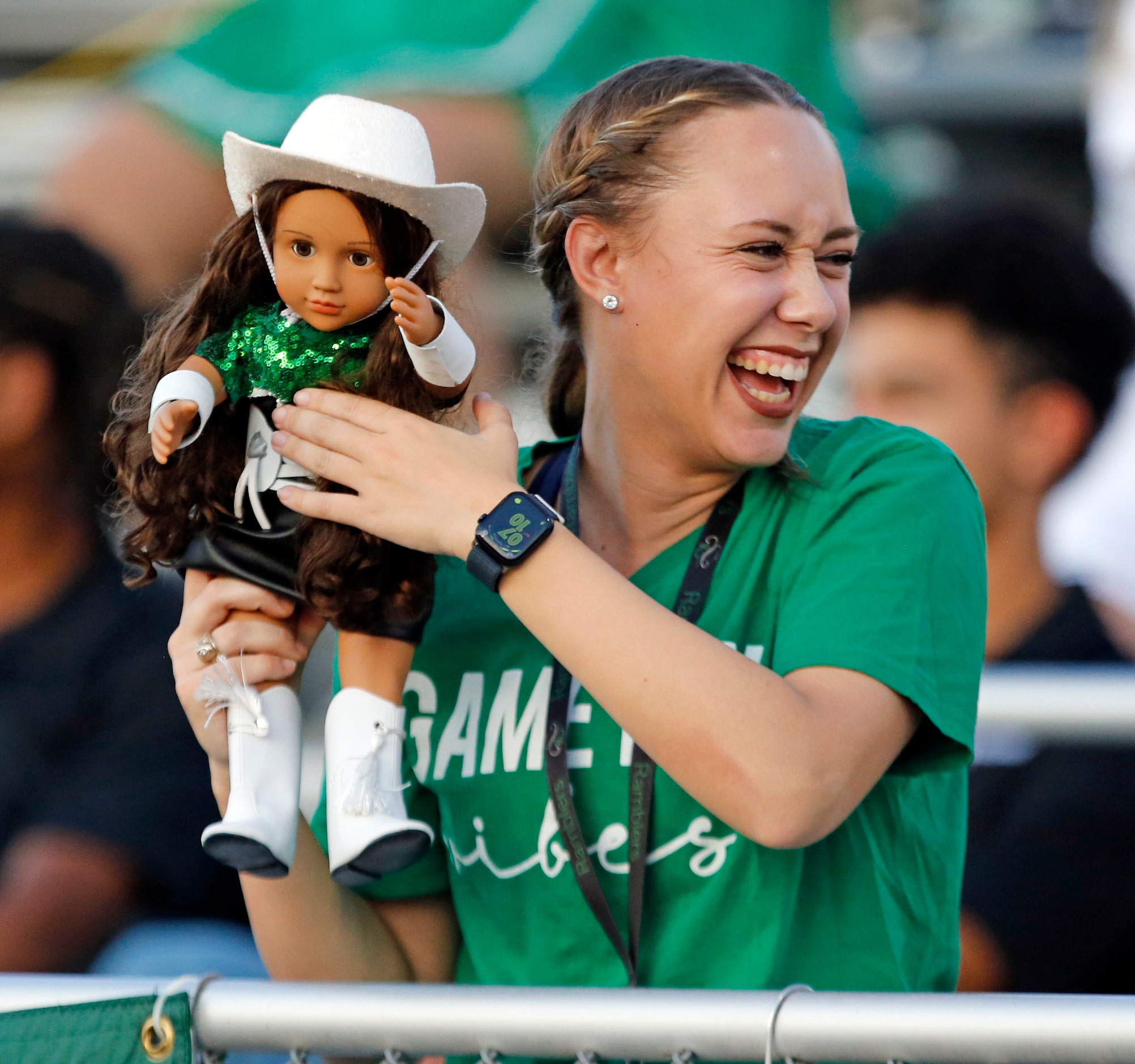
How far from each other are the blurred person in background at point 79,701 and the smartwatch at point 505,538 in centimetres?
154

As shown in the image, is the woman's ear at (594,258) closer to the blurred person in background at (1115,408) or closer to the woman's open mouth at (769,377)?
the woman's open mouth at (769,377)

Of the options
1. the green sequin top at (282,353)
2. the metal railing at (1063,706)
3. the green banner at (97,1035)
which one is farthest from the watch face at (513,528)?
the metal railing at (1063,706)

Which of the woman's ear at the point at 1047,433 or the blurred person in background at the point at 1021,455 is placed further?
the woman's ear at the point at 1047,433

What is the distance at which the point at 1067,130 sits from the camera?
7344 millimetres

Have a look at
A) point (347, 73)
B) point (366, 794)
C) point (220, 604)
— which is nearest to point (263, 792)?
point (366, 794)

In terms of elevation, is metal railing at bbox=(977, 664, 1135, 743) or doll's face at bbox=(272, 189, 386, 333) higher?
doll's face at bbox=(272, 189, 386, 333)

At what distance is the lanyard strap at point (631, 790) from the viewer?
A: 1849 millimetres

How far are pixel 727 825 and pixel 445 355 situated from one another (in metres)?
0.62

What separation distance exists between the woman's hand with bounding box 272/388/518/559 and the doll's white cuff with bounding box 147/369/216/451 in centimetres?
9

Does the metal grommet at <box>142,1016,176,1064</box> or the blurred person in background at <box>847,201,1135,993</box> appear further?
the blurred person in background at <box>847,201,1135,993</box>

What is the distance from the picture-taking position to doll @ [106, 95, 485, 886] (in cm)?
172

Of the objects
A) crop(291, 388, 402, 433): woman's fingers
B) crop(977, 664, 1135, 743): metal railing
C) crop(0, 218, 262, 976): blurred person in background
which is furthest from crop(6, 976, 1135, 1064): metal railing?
crop(977, 664, 1135, 743): metal railing

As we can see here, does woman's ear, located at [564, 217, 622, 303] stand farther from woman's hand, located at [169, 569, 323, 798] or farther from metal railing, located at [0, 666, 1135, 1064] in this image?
metal railing, located at [0, 666, 1135, 1064]

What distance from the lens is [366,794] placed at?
1749 mm
